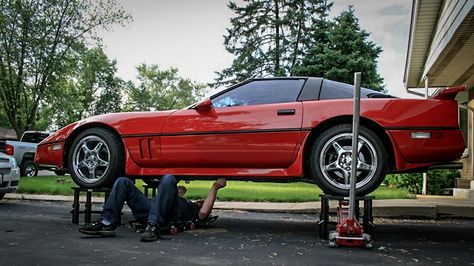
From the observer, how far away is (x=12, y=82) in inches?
856

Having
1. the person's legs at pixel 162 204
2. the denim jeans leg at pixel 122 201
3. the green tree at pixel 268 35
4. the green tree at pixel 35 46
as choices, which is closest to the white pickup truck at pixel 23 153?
the green tree at pixel 35 46

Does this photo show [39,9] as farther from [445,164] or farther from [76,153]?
[445,164]

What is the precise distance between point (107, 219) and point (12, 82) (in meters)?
19.5

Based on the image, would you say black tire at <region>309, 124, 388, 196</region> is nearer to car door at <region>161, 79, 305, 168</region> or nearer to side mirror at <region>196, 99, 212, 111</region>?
car door at <region>161, 79, 305, 168</region>

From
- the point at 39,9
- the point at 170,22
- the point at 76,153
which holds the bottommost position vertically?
the point at 76,153

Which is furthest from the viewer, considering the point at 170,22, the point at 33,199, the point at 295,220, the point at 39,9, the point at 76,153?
the point at 39,9

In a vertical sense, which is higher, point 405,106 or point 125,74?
point 125,74

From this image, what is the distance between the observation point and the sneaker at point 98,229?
4.73 m

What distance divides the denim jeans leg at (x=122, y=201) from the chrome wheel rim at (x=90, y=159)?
0.63 metres

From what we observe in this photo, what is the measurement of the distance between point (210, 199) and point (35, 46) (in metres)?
18.6

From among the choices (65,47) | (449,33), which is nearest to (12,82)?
(65,47)

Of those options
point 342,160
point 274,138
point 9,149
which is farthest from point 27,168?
point 342,160

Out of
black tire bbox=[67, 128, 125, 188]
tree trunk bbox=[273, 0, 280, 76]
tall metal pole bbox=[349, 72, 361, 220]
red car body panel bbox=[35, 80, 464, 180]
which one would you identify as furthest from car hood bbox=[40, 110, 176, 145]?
tree trunk bbox=[273, 0, 280, 76]

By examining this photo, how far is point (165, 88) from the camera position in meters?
65.4
